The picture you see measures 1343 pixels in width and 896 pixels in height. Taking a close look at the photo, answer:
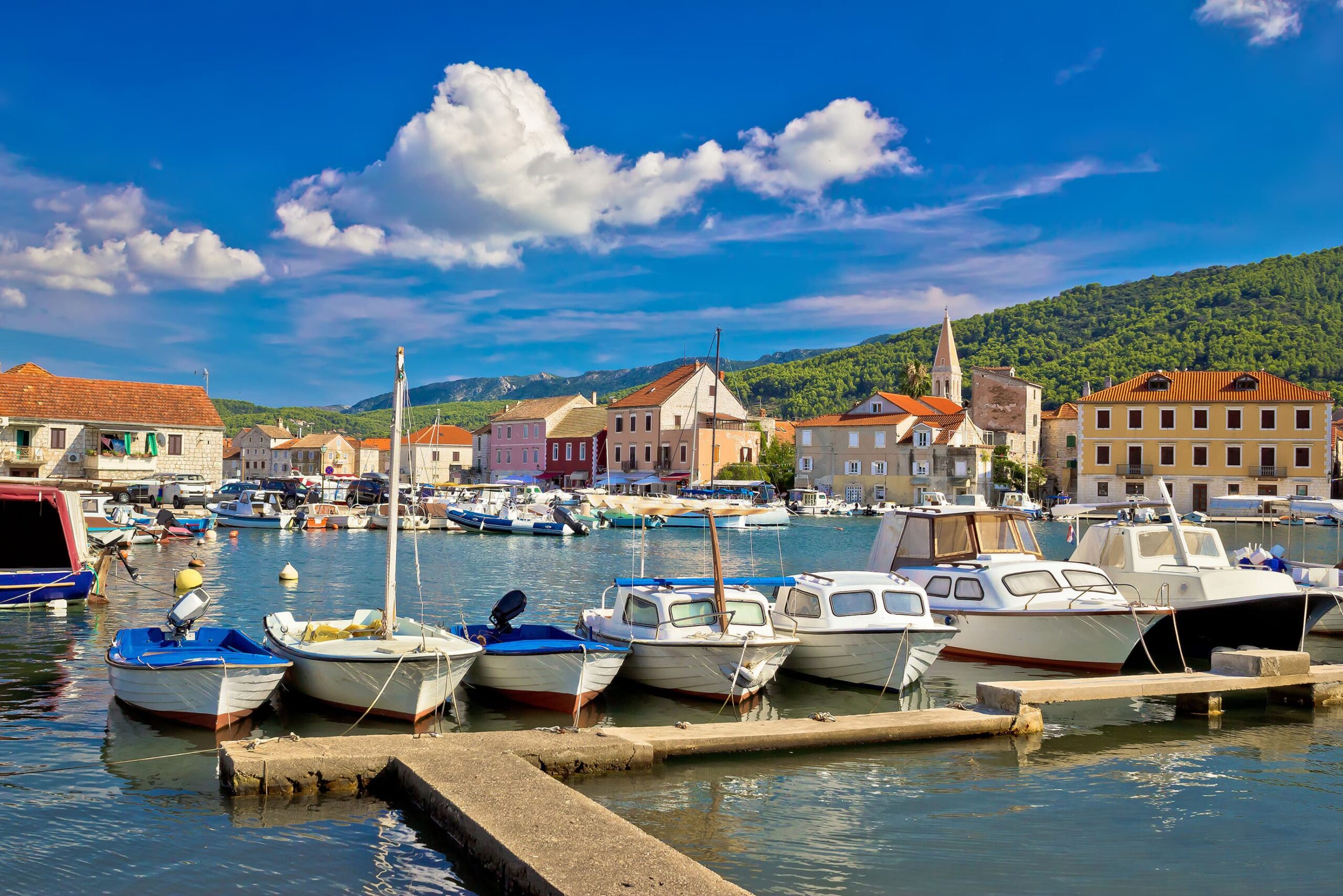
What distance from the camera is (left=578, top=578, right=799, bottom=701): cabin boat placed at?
1611 cm

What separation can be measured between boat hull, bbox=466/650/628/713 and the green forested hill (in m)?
109

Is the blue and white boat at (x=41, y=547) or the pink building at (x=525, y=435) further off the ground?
the pink building at (x=525, y=435)

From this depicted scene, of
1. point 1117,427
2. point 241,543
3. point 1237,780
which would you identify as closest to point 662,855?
point 1237,780

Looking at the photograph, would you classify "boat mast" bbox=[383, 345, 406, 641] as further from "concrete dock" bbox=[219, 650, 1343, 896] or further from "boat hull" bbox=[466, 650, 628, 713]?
"concrete dock" bbox=[219, 650, 1343, 896]

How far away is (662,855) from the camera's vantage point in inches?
331

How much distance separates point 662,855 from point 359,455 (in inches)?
5645

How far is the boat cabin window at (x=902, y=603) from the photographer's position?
17.7 metres

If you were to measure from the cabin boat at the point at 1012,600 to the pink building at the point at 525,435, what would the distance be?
8433cm

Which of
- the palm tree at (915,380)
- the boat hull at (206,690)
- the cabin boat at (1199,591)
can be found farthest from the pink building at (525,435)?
the boat hull at (206,690)

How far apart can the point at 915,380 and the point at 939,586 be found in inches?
3650

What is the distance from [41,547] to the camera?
28297 millimetres

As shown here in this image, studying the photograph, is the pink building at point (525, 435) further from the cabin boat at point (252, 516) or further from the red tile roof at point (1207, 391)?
the red tile roof at point (1207, 391)

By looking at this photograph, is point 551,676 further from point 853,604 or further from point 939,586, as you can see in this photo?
point 939,586

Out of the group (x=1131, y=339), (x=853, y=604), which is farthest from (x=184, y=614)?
(x=1131, y=339)
